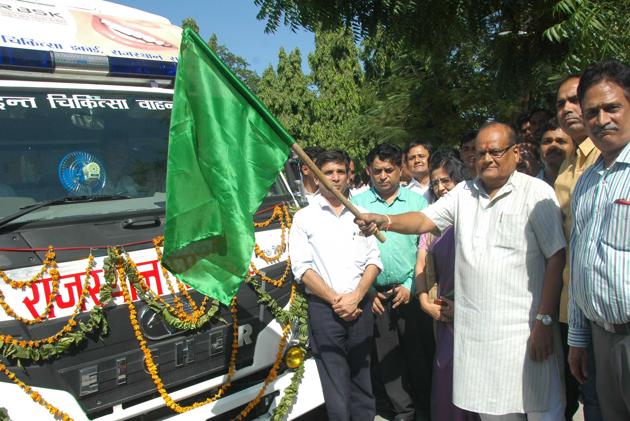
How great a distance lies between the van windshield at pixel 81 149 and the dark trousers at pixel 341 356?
1264mm

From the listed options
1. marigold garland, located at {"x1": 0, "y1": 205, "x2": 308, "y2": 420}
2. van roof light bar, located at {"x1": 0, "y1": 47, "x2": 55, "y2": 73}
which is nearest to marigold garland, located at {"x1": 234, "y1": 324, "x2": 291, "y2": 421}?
marigold garland, located at {"x1": 0, "y1": 205, "x2": 308, "y2": 420}

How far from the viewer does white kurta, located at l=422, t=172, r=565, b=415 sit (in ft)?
9.16

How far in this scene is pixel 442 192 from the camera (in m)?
4.39

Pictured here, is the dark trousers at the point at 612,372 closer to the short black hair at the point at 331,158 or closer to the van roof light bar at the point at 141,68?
the short black hair at the point at 331,158

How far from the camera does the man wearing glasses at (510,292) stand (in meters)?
2.77

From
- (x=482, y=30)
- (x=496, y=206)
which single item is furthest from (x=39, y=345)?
(x=482, y=30)

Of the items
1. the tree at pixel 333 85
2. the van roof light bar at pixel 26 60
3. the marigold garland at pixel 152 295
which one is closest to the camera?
the marigold garland at pixel 152 295

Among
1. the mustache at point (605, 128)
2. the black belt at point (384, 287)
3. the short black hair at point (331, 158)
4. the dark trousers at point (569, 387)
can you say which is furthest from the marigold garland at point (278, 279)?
the mustache at point (605, 128)

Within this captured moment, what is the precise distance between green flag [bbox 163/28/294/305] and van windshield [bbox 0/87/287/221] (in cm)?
75

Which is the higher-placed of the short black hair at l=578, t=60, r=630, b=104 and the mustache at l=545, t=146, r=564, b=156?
the short black hair at l=578, t=60, r=630, b=104

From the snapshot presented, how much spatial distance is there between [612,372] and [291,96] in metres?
18.0

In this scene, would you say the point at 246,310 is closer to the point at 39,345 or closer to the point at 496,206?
the point at 39,345

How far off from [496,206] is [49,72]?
2.58 m

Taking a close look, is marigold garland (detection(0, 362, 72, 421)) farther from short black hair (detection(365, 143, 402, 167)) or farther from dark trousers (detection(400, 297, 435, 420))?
short black hair (detection(365, 143, 402, 167))
